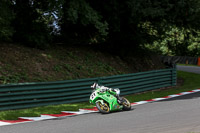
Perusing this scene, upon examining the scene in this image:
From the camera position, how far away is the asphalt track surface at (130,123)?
7771mm

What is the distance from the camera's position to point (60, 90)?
42.9 ft

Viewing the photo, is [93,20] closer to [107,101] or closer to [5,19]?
[5,19]

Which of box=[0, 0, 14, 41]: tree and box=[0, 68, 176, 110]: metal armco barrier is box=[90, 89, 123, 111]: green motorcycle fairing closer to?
box=[0, 68, 176, 110]: metal armco barrier

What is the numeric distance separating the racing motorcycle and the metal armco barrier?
2.68 m

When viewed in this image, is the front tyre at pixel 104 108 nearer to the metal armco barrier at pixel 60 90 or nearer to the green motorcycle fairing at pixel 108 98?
the green motorcycle fairing at pixel 108 98

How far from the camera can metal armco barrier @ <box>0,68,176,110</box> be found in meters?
11.6

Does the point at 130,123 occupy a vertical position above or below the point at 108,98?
below

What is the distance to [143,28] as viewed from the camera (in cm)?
2316

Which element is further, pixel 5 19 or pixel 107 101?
pixel 5 19

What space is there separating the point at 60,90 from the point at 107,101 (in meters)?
3.25

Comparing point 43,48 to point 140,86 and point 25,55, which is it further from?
point 140,86

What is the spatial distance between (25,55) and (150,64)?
11926 mm

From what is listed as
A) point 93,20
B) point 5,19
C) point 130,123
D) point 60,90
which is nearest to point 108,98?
point 130,123

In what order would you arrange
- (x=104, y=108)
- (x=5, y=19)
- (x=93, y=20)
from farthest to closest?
(x=93, y=20), (x=5, y=19), (x=104, y=108)
